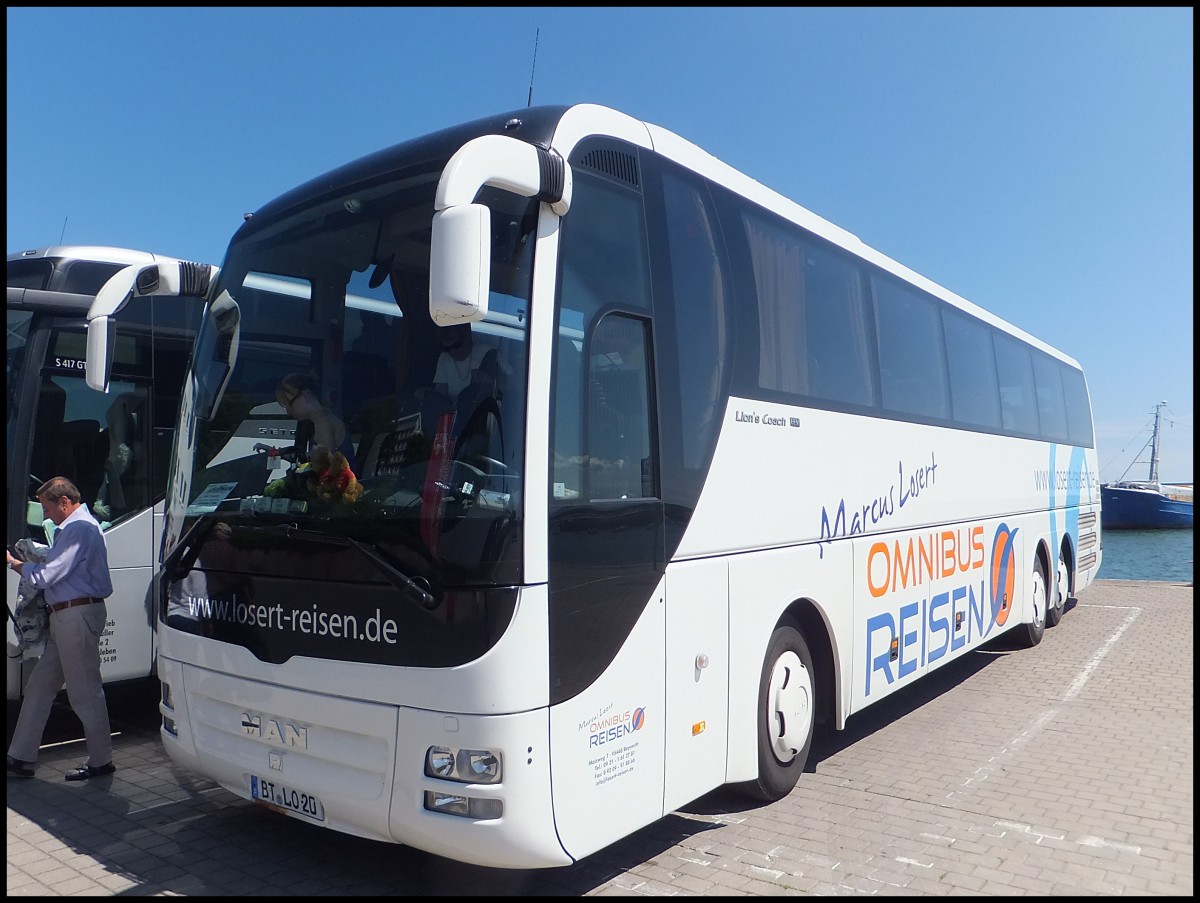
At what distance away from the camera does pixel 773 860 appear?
482 centimetres

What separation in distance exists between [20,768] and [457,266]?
197 inches

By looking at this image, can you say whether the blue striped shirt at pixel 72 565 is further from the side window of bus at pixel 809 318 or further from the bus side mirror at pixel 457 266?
the side window of bus at pixel 809 318

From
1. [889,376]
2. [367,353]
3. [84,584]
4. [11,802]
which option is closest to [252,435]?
[367,353]

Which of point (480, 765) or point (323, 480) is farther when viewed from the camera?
point (323, 480)

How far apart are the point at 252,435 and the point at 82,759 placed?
11.5 ft

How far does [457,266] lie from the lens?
3.38 metres

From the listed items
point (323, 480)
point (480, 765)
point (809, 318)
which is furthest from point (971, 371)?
point (480, 765)

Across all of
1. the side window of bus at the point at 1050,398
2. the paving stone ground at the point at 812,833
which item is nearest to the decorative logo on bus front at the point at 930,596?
the paving stone ground at the point at 812,833

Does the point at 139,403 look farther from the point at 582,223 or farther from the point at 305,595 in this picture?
the point at 582,223

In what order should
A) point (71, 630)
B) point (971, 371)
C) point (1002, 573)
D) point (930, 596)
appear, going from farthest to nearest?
point (1002, 573) → point (971, 371) → point (930, 596) → point (71, 630)

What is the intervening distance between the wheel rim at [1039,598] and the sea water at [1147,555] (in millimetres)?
12541

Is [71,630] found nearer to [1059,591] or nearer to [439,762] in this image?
[439,762]

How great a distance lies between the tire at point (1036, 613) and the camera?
1133cm

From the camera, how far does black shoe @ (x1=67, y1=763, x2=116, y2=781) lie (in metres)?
6.11
